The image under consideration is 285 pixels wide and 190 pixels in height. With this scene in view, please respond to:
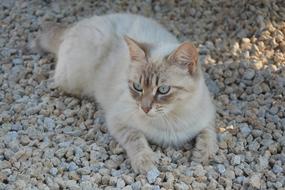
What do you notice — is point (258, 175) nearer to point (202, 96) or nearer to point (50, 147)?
point (202, 96)

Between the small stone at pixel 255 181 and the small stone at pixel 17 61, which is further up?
the small stone at pixel 17 61

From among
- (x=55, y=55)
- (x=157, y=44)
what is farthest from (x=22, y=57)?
(x=157, y=44)

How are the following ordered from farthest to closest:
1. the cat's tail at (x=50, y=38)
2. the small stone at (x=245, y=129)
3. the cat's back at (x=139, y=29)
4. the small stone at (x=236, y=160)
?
the cat's tail at (x=50, y=38) → the cat's back at (x=139, y=29) → the small stone at (x=245, y=129) → the small stone at (x=236, y=160)

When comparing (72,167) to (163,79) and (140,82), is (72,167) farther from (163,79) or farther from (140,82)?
(163,79)

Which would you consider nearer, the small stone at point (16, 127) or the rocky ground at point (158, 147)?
the rocky ground at point (158, 147)

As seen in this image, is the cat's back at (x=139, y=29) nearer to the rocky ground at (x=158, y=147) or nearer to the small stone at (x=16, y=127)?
the rocky ground at (x=158, y=147)

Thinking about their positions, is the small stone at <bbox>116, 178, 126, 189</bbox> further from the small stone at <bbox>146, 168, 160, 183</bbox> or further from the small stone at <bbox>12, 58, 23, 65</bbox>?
the small stone at <bbox>12, 58, 23, 65</bbox>

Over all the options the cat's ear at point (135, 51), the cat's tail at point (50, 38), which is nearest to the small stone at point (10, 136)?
the cat's ear at point (135, 51)
